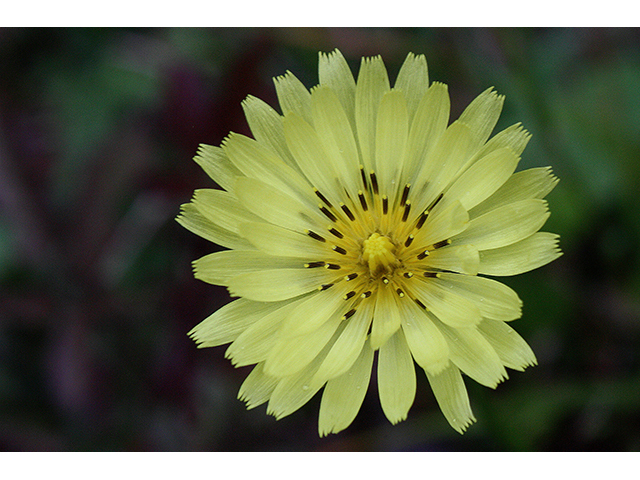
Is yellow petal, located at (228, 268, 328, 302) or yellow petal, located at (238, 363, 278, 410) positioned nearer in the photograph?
yellow petal, located at (228, 268, 328, 302)

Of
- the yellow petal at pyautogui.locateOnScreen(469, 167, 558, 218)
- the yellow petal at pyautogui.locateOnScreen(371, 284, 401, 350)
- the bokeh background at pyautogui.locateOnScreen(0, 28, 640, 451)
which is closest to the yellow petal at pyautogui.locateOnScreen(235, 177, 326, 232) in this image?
the yellow petal at pyautogui.locateOnScreen(371, 284, 401, 350)

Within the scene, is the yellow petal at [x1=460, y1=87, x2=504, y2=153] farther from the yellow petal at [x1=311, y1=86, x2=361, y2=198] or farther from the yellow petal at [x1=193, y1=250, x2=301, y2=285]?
the yellow petal at [x1=193, y1=250, x2=301, y2=285]

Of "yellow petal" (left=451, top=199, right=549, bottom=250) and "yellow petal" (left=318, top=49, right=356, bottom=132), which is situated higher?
"yellow petal" (left=318, top=49, right=356, bottom=132)

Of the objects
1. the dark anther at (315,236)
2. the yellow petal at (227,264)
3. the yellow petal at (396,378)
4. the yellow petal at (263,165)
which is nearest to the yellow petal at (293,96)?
the yellow petal at (263,165)

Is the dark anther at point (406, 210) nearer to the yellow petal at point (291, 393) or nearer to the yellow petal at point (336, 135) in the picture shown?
the yellow petal at point (336, 135)

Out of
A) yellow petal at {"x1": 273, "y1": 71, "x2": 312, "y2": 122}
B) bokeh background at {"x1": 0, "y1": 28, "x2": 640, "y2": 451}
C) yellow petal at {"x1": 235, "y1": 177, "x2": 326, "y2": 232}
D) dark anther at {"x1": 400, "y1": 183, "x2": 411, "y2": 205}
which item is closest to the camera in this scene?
yellow petal at {"x1": 235, "y1": 177, "x2": 326, "y2": 232}

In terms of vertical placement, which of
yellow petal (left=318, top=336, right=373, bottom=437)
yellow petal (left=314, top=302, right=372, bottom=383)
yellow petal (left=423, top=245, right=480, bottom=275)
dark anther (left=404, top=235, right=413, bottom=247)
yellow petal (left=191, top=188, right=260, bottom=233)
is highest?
yellow petal (left=191, top=188, right=260, bottom=233)

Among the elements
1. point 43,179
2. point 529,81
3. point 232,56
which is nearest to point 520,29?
point 529,81
